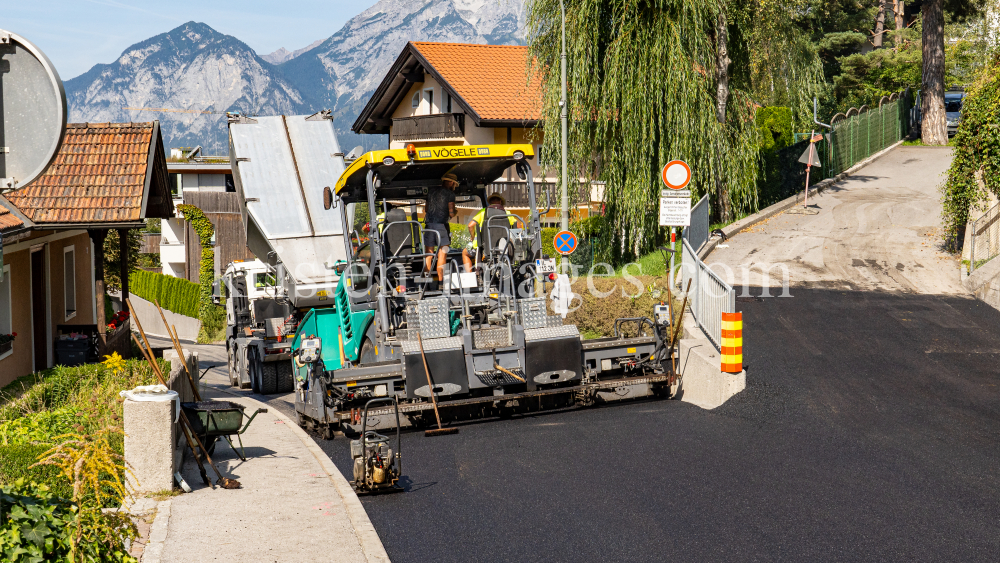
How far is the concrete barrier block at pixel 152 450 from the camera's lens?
798 centimetres

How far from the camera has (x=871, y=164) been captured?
107ft

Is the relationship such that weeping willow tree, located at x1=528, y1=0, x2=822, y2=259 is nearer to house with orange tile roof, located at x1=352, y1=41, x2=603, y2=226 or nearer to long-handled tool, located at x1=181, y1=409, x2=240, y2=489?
house with orange tile roof, located at x1=352, y1=41, x2=603, y2=226

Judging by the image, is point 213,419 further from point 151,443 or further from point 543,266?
point 543,266

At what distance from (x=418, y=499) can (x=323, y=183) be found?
10479mm

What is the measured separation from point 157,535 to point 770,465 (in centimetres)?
550

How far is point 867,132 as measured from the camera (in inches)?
1334

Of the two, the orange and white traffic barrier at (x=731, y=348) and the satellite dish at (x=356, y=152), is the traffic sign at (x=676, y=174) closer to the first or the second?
the orange and white traffic barrier at (x=731, y=348)

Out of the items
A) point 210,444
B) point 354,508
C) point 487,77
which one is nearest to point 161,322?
point 487,77

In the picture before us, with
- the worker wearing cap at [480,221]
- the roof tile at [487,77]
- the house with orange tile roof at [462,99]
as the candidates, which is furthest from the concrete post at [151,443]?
the roof tile at [487,77]

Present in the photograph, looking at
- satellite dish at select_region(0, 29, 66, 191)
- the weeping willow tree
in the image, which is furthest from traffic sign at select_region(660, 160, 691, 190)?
satellite dish at select_region(0, 29, 66, 191)

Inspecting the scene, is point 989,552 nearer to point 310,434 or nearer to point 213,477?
point 213,477

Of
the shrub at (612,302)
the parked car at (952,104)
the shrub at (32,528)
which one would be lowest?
the shrub at (32,528)

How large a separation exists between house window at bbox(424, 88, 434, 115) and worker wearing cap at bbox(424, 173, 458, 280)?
1241 inches

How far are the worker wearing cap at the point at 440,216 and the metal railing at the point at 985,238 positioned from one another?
430 inches
